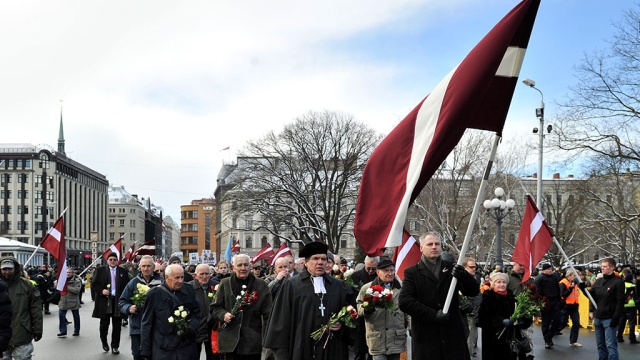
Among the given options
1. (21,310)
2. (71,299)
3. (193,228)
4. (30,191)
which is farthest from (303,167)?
(193,228)

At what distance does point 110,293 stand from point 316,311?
990cm

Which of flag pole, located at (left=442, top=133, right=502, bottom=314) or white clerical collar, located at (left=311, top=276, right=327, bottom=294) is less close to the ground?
flag pole, located at (left=442, top=133, right=502, bottom=314)

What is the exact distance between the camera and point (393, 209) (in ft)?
21.7

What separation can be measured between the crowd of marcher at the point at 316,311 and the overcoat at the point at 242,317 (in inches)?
0.5

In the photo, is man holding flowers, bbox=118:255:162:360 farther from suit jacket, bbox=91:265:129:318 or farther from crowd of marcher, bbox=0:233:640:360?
suit jacket, bbox=91:265:129:318

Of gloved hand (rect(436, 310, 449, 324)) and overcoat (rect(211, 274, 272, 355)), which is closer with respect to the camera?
gloved hand (rect(436, 310, 449, 324))

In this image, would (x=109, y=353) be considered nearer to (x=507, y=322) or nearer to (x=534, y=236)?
(x=534, y=236)

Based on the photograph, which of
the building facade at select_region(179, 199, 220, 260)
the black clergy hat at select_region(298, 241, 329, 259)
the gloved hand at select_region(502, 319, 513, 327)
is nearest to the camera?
the black clergy hat at select_region(298, 241, 329, 259)

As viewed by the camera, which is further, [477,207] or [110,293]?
[110,293]

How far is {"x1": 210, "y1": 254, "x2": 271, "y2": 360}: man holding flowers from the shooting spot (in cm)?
964

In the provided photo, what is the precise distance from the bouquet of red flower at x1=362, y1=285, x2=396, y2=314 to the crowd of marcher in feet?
0.04

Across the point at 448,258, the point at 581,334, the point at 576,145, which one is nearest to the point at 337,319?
the point at 448,258

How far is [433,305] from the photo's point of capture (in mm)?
7301

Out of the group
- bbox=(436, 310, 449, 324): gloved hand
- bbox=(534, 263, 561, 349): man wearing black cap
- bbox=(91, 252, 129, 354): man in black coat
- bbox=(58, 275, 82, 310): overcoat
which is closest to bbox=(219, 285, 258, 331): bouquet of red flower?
bbox=(436, 310, 449, 324): gloved hand
